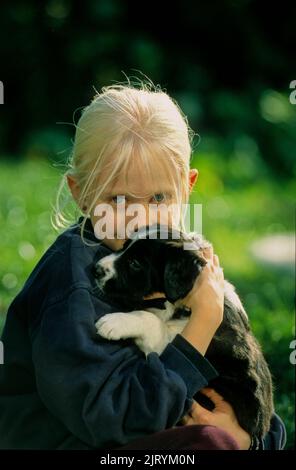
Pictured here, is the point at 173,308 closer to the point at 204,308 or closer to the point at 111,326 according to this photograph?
the point at 204,308

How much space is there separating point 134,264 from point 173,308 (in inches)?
9.0

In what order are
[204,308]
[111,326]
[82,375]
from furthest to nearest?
1. [204,308]
2. [111,326]
3. [82,375]

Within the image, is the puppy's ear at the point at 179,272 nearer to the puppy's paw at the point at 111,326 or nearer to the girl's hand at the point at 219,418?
the puppy's paw at the point at 111,326

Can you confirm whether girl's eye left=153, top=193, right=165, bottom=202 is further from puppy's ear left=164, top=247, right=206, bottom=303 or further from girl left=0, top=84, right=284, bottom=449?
puppy's ear left=164, top=247, right=206, bottom=303

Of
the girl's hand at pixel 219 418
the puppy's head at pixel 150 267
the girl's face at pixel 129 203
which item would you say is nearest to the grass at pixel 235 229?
the girl's hand at pixel 219 418

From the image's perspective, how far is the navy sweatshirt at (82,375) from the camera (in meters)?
2.80

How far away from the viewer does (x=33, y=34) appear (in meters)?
14.5

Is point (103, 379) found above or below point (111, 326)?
below

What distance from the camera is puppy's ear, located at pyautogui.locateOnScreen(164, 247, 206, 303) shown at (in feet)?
10.1

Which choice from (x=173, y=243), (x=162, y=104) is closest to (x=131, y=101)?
(x=162, y=104)

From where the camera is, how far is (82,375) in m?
2.80

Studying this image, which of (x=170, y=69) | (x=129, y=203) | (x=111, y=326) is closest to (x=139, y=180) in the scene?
(x=129, y=203)

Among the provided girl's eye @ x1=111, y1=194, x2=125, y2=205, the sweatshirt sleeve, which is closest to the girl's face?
girl's eye @ x1=111, y1=194, x2=125, y2=205

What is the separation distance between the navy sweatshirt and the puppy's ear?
132 millimetres
